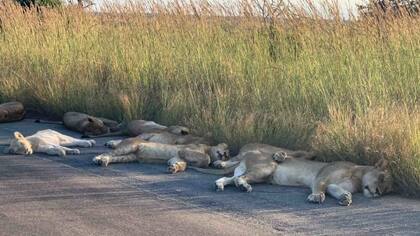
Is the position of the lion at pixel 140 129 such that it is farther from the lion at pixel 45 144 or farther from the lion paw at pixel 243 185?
the lion paw at pixel 243 185

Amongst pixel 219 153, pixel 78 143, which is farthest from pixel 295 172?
pixel 78 143

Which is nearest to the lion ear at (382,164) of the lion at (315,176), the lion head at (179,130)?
the lion at (315,176)

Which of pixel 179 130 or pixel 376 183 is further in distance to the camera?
pixel 179 130

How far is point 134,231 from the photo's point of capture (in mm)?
6039

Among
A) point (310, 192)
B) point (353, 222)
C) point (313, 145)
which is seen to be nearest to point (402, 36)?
point (313, 145)

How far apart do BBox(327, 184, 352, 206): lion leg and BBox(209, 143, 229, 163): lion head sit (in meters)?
1.79

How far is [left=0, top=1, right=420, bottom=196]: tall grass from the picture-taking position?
818cm

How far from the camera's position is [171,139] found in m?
9.28

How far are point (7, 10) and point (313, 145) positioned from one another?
10282 mm

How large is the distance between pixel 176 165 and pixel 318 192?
1.82m

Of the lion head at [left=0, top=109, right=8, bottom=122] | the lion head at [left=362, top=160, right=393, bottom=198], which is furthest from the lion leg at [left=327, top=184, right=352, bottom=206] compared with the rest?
the lion head at [left=0, top=109, right=8, bottom=122]

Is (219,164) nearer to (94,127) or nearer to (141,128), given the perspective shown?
(141,128)

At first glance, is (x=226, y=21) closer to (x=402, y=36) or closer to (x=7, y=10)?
(x=402, y=36)

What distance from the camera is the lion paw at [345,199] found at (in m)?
6.84
